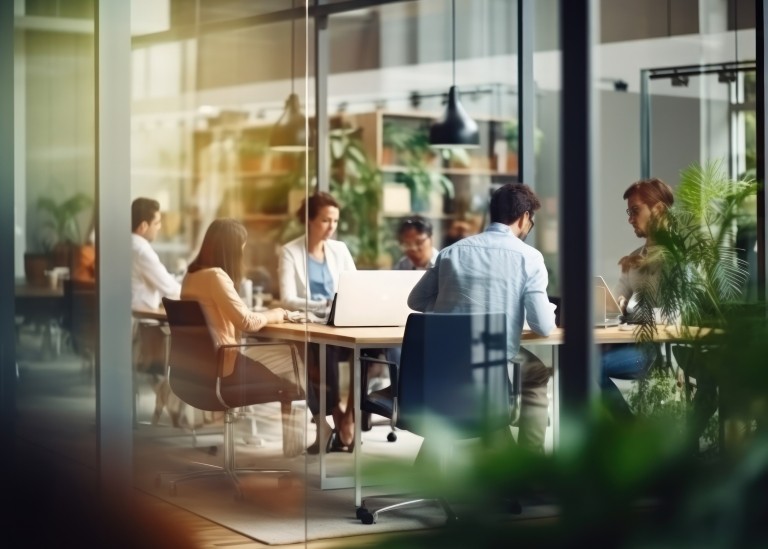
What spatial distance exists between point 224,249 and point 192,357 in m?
0.41

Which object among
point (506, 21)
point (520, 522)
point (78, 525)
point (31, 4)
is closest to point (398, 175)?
point (506, 21)

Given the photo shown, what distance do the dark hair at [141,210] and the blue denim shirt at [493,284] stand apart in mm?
1037

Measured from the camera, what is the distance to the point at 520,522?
42.2 inches

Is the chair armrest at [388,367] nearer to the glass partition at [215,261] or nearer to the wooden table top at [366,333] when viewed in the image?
the wooden table top at [366,333]

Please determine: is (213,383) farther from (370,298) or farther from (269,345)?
(370,298)

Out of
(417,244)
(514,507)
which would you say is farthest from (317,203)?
(514,507)

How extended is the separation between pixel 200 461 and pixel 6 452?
1465 millimetres

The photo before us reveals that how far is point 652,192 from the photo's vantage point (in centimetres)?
482

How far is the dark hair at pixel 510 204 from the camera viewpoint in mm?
4785

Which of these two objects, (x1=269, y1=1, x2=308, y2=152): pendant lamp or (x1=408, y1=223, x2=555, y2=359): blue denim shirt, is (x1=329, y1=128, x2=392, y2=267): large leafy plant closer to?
(x1=269, y1=1, x2=308, y2=152): pendant lamp

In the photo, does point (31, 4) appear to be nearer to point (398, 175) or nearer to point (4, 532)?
point (4, 532)

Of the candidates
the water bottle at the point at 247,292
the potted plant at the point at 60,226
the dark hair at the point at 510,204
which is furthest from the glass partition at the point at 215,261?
the dark hair at the point at 510,204

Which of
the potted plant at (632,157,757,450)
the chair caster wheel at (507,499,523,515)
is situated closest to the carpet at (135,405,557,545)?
the potted plant at (632,157,757,450)

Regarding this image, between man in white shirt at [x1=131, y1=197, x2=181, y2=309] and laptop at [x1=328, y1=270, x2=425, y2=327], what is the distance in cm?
65
